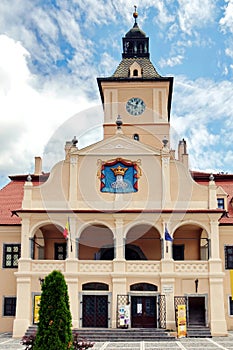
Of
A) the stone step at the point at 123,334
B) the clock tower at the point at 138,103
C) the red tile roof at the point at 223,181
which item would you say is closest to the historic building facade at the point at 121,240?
the red tile roof at the point at 223,181

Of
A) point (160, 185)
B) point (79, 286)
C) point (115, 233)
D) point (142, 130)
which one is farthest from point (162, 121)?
point (79, 286)

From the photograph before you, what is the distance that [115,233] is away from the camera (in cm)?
3033

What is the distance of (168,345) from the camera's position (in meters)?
25.0

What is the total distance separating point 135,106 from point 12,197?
39.2 feet

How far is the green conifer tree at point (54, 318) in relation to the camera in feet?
46.2

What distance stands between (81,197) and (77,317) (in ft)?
22.2

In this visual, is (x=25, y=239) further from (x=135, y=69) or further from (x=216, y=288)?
(x=135, y=69)

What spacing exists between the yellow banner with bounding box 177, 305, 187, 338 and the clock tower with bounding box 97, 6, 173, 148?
604 inches

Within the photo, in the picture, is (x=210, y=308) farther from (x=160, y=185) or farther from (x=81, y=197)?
(x=81, y=197)

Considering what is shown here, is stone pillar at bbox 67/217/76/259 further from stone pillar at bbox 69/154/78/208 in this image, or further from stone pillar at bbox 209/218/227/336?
stone pillar at bbox 209/218/227/336

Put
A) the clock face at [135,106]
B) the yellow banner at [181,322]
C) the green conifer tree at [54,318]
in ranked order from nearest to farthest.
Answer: the green conifer tree at [54,318] < the yellow banner at [181,322] < the clock face at [135,106]

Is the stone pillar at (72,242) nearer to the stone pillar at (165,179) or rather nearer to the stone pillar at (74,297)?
the stone pillar at (74,297)

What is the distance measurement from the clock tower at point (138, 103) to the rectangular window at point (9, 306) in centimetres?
1455

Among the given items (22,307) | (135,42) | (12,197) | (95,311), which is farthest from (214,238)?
(135,42)
